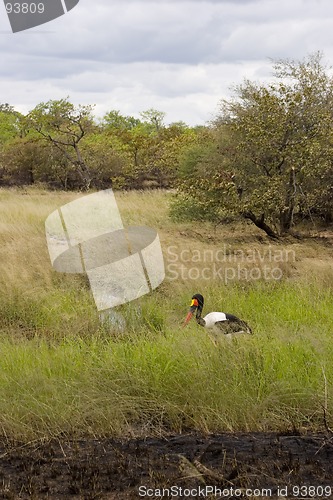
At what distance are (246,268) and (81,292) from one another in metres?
2.42

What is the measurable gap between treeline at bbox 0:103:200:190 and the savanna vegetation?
5741 millimetres

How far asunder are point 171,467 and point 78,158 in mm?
20291

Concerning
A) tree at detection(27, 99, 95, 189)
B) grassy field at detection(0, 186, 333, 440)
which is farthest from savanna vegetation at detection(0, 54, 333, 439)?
tree at detection(27, 99, 95, 189)

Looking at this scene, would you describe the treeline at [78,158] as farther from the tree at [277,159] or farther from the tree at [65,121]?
the tree at [277,159]

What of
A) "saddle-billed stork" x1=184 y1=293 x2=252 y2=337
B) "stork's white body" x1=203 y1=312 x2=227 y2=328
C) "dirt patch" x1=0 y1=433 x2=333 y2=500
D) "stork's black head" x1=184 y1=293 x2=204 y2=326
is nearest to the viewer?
"dirt patch" x1=0 y1=433 x2=333 y2=500

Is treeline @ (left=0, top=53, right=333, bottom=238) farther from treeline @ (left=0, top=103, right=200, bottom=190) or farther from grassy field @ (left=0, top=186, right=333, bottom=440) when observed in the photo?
treeline @ (left=0, top=103, right=200, bottom=190)

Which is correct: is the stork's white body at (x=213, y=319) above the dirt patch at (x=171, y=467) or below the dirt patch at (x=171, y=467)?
above

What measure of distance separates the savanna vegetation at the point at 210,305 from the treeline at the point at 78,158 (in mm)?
5741

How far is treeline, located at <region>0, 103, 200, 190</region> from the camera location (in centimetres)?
2459

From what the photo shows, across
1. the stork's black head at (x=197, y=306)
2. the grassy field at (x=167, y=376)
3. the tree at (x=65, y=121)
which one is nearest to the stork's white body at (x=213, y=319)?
the grassy field at (x=167, y=376)

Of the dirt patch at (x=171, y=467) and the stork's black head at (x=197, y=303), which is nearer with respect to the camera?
the dirt patch at (x=171, y=467)

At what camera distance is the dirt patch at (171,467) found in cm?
411

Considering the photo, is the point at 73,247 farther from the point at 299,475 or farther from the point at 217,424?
the point at 299,475

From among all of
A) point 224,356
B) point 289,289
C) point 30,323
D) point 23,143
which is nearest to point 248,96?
point 289,289
